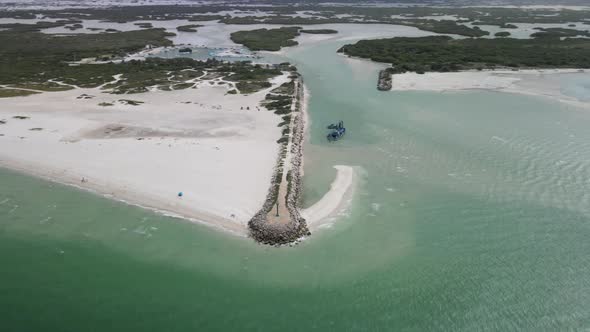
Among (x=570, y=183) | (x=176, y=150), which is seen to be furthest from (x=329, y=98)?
(x=570, y=183)

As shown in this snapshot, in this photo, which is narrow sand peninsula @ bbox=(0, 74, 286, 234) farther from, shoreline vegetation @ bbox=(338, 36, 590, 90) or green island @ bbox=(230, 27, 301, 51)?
green island @ bbox=(230, 27, 301, 51)

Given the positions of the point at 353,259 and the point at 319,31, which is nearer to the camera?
the point at 353,259

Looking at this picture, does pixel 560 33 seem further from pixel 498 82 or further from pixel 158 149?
pixel 158 149

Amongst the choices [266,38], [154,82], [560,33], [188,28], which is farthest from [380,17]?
[154,82]

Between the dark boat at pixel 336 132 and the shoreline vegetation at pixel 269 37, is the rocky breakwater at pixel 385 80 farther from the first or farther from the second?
the shoreline vegetation at pixel 269 37

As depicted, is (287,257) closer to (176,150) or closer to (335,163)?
(335,163)

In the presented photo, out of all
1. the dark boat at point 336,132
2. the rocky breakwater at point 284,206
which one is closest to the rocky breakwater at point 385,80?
the dark boat at point 336,132

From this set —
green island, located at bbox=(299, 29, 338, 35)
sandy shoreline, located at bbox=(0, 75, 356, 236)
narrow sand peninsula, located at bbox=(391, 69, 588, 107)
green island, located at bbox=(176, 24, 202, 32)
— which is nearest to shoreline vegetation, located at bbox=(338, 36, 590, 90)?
narrow sand peninsula, located at bbox=(391, 69, 588, 107)
